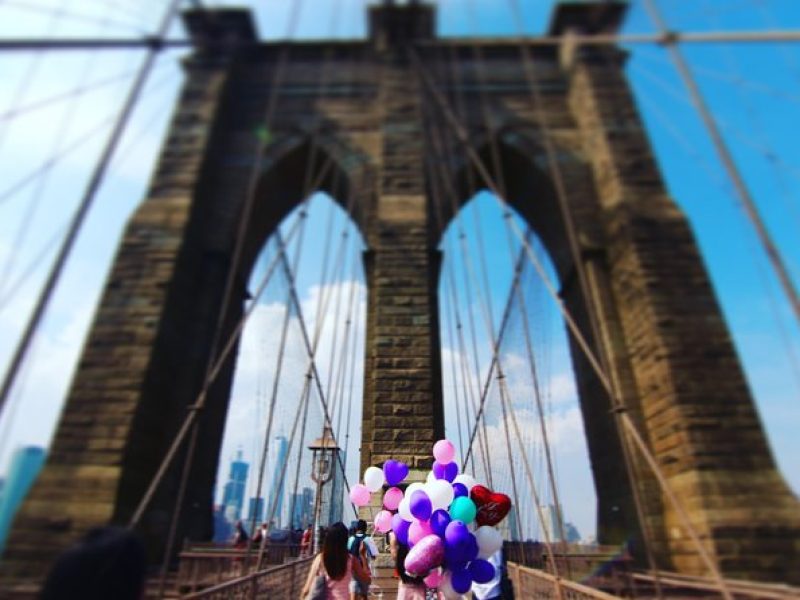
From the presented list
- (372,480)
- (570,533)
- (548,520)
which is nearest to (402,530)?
(372,480)

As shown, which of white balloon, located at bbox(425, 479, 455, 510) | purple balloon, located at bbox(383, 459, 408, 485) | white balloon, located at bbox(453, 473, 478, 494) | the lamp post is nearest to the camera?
white balloon, located at bbox(425, 479, 455, 510)

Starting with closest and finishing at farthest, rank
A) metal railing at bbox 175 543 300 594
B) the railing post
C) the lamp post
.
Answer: the railing post
metal railing at bbox 175 543 300 594
the lamp post

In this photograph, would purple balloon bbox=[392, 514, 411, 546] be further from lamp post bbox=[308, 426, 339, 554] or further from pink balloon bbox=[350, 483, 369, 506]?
lamp post bbox=[308, 426, 339, 554]

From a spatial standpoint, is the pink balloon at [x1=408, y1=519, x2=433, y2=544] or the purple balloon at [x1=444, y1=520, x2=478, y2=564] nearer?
the purple balloon at [x1=444, y1=520, x2=478, y2=564]

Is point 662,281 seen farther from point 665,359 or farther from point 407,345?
point 407,345

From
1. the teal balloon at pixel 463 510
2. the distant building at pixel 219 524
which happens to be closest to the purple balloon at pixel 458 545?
the teal balloon at pixel 463 510

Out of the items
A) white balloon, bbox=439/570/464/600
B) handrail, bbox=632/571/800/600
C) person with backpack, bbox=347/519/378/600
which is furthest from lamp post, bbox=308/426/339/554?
handrail, bbox=632/571/800/600

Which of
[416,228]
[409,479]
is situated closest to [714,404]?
[409,479]
